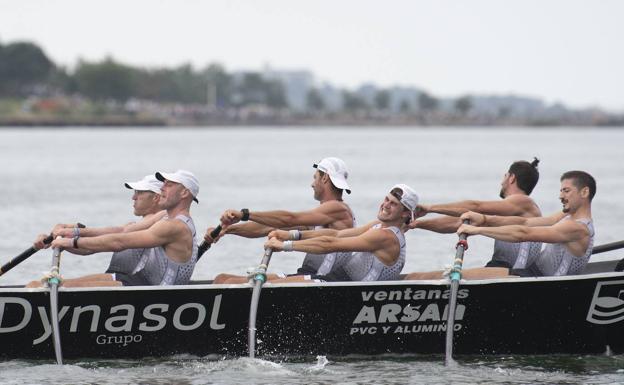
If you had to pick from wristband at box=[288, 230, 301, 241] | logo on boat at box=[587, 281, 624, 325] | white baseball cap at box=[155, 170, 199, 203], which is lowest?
logo on boat at box=[587, 281, 624, 325]

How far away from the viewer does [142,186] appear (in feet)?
49.1

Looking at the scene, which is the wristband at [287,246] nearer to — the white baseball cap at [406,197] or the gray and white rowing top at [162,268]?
the gray and white rowing top at [162,268]

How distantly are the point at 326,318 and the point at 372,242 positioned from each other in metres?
1.01

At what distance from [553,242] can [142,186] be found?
15.0ft

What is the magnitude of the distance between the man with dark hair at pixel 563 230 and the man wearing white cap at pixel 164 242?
9.71ft

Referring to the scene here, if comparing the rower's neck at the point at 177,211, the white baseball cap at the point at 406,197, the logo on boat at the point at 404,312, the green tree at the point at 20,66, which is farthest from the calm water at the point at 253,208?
the green tree at the point at 20,66

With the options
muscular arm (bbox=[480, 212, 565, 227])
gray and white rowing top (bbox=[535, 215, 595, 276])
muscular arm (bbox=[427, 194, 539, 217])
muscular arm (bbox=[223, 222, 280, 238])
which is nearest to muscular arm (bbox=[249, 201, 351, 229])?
muscular arm (bbox=[223, 222, 280, 238])

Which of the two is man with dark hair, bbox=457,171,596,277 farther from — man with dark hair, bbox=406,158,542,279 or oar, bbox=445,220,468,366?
man with dark hair, bbox=406,158,542,279

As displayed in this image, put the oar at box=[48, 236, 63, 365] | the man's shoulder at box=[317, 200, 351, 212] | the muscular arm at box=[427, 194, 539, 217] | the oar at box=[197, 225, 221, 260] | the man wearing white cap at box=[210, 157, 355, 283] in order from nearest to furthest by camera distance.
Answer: the oar at box=[48, 236, 63, 365], the man wearing white cap at box=[210, 157, 355, 283], the man's shoulder at box=[317, 200, 351, 212], the muscular arm at box=[427, 194, 539, 217], the oar at box=[197, 225, 221, 260]

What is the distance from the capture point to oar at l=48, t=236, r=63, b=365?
45.6ft

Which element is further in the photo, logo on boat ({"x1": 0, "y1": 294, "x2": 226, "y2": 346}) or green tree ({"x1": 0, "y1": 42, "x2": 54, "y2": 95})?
green tree ({"x1": 0, "y1": 42, "x2": 54, "y2": 95})

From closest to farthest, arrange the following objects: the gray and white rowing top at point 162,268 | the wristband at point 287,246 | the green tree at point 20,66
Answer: the wristband at point 287,246, the gray and white rowing top at point 162,268, the green tree at point 20,66

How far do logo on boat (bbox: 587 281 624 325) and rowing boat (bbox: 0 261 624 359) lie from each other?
1 centimetres

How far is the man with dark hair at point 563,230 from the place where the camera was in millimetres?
14219
